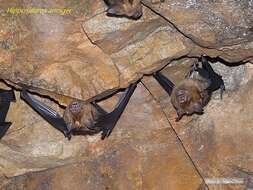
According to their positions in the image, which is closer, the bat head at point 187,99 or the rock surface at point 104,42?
the rock surface at point 104,42

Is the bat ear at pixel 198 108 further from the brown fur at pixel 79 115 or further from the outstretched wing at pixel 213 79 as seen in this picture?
the brown fur at pixel 79 115

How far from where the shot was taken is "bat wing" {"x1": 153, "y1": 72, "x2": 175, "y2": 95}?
5477 millimetres

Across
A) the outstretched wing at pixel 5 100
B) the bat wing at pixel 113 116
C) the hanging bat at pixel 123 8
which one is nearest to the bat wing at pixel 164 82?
the bat wing at pixel 113 116

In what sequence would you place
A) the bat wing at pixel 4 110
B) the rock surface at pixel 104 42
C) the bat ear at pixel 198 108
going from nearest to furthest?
the rock surface at pixel 104 42 → the bat ear at pixel 198 108 → the bat wing at pixel 4 110

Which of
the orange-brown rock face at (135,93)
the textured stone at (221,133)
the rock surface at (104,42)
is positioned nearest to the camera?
the rock surface at (104,42)

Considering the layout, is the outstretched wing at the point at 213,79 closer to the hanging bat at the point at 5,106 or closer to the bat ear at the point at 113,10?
the bat ear at the point at 113,10

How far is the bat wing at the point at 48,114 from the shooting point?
18.3 feet

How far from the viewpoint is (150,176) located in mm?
5844

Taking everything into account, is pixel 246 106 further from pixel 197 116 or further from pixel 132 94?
pixel 132 94

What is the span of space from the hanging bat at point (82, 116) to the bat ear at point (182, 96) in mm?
457

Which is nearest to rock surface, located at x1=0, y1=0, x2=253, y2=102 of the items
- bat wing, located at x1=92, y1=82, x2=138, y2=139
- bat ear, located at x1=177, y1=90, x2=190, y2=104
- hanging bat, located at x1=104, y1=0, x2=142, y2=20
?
hanging bat, located at x1=104, y1=0, x2=142, y2=20

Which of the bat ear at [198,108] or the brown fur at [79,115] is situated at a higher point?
the bat ear at [198,108]

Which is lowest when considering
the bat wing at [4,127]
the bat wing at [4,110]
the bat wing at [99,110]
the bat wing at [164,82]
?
the bat wing at [4,127]

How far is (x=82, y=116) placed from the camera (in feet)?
19.1
